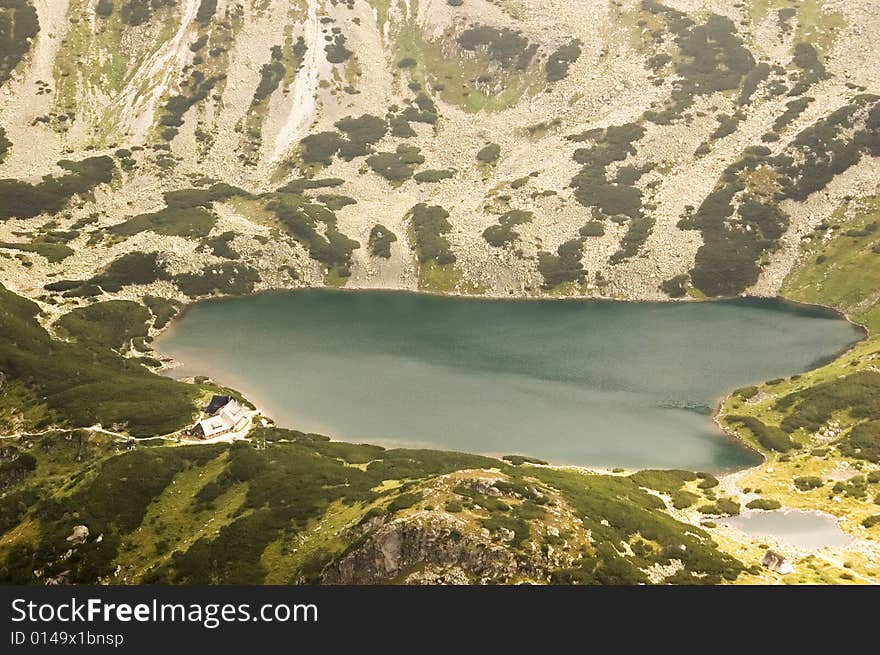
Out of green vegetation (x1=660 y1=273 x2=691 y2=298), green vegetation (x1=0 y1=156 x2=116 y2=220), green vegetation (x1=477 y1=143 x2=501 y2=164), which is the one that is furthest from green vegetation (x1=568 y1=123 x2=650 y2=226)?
green vegetation (x1=0 y1=156 x2=116 y2=220)

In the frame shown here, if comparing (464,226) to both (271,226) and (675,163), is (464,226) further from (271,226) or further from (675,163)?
(675,163)

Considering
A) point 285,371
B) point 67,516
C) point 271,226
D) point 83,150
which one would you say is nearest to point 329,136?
point 271,226

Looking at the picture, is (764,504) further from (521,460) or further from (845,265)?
(845,265)

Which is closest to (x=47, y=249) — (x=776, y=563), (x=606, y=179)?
(x=606, y=179)

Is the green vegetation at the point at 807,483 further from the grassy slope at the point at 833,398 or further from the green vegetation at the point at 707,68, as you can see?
the green vegetation at the point at 707,68

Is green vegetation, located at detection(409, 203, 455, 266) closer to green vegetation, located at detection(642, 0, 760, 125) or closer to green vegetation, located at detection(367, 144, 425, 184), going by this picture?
green vegetation, located at detection(367, 144, 425, 184)
